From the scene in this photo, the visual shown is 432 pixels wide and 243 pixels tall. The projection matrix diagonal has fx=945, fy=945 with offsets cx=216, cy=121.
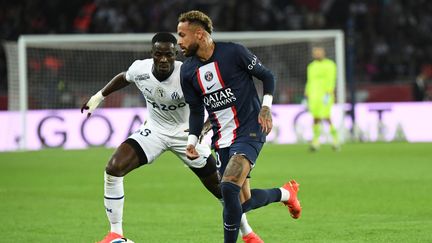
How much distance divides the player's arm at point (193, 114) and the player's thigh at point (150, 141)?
953 mm

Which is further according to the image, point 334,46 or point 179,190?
point 334,46

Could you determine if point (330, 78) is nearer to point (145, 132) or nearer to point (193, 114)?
point (145, 132)

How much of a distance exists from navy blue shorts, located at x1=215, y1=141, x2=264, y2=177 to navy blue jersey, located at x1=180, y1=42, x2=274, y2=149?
1.8 inches

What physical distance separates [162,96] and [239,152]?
1.59 meters

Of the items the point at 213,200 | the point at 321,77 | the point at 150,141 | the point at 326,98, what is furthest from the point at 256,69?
the point at 321,77

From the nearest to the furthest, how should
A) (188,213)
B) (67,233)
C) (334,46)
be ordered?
(67,233)
(188,213)
(334,46)

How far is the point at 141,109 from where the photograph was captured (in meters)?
23.7

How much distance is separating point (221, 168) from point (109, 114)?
1571cm

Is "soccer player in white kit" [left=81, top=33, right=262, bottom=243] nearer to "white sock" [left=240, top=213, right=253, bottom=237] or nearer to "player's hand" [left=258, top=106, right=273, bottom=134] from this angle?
"white sock" [left=240, top=213, right=253, bottom=237]

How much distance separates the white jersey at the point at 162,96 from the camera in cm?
912

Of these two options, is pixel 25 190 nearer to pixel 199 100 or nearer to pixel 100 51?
pixel 199 100

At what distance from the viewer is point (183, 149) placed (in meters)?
9.38

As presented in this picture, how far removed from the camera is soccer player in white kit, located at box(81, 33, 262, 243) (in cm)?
880

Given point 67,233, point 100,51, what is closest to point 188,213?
point 67,233
